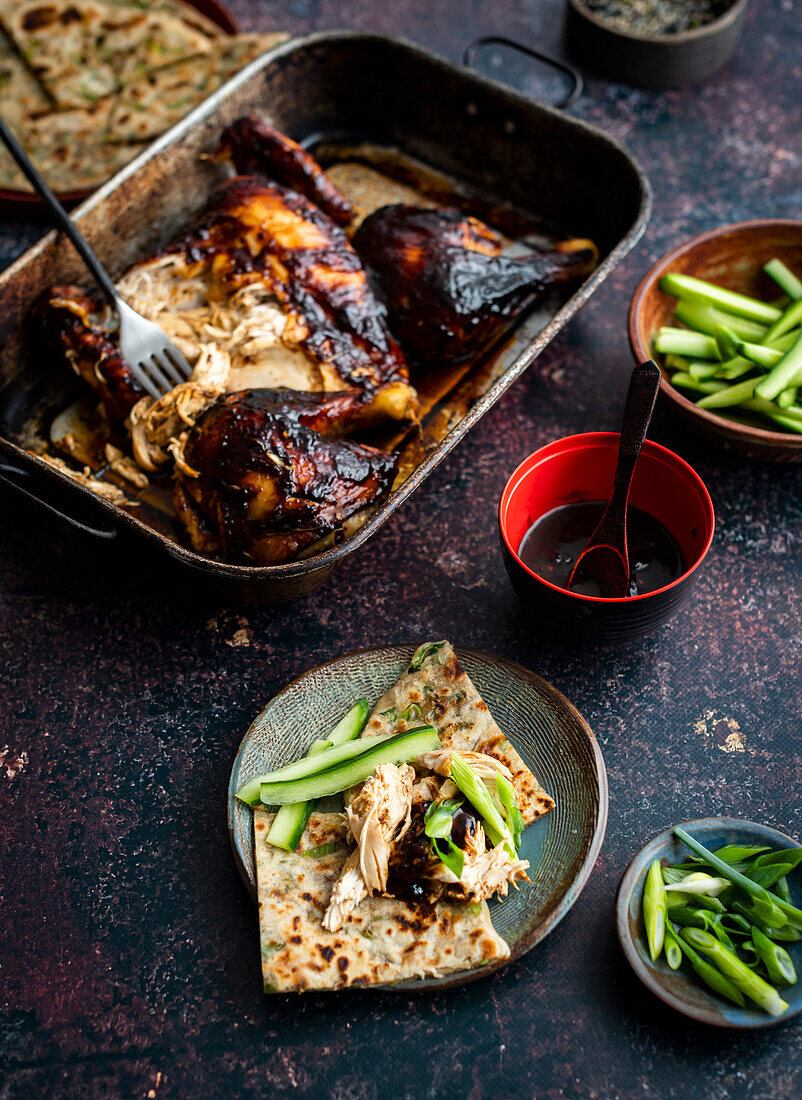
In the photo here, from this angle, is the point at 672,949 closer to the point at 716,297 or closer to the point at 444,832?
the point at 444,832

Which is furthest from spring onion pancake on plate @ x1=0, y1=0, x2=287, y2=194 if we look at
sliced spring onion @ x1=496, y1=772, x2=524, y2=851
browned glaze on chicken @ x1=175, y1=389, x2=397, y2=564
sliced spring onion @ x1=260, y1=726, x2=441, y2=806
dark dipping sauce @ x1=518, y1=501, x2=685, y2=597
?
sliced spring onion @ x1=496, y1=772, x2=524, y2=851

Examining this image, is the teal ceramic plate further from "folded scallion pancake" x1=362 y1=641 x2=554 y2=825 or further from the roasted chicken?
the roasted chicken

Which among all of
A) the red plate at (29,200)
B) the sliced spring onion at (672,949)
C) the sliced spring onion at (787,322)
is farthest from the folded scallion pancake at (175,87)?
the sliced spring onion at (672,949)

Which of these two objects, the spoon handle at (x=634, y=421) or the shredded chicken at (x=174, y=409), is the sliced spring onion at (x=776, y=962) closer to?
the spoon handle at (x=634, y=421)

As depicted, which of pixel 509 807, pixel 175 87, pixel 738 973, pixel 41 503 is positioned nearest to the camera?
pixel 738 973

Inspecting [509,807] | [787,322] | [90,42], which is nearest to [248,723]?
[509,807]

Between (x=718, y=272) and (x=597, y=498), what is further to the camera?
(x=718, y=272)

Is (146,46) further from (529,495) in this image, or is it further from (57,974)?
(57,974)

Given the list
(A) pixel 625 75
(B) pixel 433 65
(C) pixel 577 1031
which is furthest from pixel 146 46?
(C) pixel 577 1031
